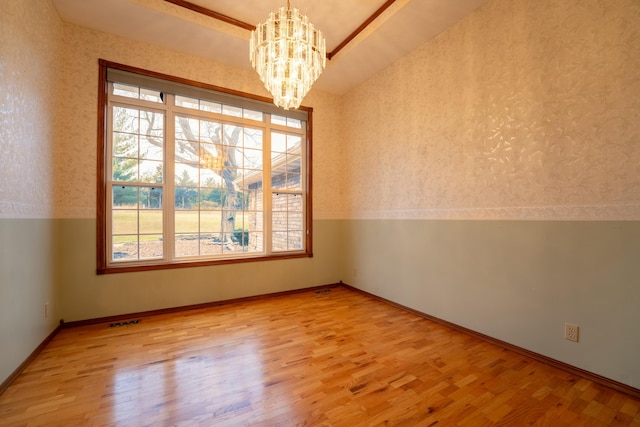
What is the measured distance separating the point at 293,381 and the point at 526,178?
2377mm

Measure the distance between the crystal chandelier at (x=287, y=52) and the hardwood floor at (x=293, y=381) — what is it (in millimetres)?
2066

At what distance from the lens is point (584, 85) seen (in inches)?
75.3

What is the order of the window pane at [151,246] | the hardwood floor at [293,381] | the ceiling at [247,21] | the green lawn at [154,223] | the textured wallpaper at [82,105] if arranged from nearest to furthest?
the hardwood floor at [293,381] < the ceiling at [247,21] < the textured wallpaper at [82,105] < the green lawn at [154,223] < the window pane at [151,246]

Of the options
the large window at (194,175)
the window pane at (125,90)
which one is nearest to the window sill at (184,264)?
the large window at (194,175)

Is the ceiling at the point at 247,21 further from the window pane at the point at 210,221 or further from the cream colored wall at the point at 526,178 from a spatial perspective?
the window pane at the point at 210,221

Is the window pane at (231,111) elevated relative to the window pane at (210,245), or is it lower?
elevated

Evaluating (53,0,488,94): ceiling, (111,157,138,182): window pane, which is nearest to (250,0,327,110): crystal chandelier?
(53,0,488,94): ceiling

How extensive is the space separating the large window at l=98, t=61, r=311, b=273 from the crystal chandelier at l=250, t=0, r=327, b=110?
1659 mm

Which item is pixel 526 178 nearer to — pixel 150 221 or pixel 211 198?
pixel 211 198

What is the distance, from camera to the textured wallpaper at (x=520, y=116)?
5.87ft

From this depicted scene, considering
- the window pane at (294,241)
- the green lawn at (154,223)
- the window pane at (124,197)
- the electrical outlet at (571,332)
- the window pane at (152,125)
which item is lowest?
the electrical outlet at (571,332)

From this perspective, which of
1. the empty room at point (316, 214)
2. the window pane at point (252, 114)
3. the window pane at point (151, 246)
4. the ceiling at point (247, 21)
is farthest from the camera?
the window pane at point (252, 114)

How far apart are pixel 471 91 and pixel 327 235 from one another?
2.64 metres

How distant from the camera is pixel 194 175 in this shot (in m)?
3.41
